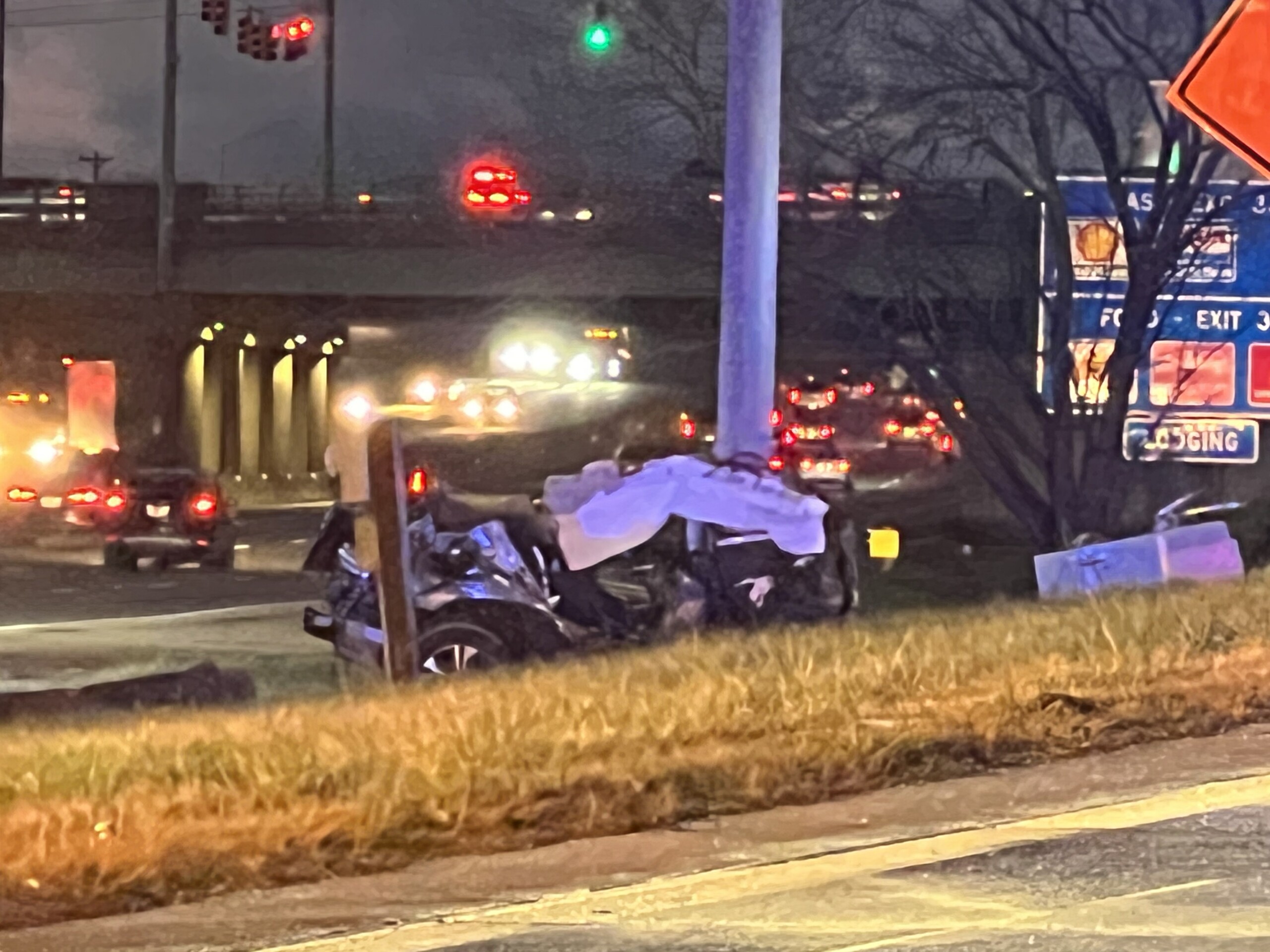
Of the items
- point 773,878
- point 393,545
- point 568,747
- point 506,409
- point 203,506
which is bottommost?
point 773,878

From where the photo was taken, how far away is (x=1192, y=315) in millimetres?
19328

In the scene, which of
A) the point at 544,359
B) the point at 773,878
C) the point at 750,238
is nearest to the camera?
the point at 773,878

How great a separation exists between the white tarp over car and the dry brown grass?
0.95 meters

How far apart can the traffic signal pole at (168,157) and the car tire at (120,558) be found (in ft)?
49.4

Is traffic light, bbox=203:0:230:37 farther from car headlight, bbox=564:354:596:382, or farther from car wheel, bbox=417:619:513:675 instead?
car wheel, bbox=417:619:513:675

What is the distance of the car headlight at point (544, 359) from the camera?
4097 centimetres

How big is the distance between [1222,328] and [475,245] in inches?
758

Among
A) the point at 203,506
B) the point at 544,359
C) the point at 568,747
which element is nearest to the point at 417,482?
the point at 568,747

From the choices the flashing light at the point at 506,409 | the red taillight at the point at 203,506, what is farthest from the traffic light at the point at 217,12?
the flashing light at the point at 506,409

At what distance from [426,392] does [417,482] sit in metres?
32.1

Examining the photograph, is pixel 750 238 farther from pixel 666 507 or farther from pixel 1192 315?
pixel 1192 315

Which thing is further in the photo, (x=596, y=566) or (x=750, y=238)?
(x=750, y=238)

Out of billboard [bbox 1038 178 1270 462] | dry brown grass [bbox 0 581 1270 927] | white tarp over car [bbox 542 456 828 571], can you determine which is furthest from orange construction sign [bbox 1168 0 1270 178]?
billboard [bbox 1038 178 1270 462]

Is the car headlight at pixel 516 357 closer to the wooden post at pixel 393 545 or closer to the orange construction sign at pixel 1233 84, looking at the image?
the wooden post at pixel 393 545
